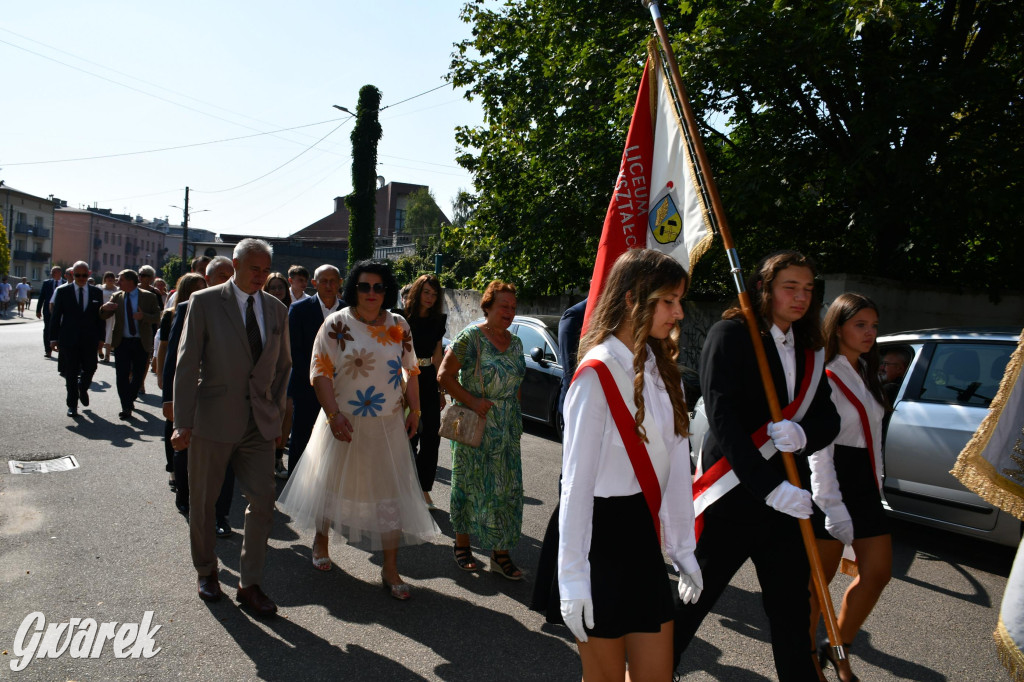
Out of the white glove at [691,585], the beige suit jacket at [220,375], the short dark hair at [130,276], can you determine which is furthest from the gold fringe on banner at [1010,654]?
the short dark hair at [130,276]

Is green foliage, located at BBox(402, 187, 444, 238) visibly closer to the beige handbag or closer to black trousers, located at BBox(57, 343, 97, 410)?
black trousers, located at BBox(57, 343, 97, 410)

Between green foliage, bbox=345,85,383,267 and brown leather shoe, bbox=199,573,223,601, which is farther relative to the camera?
green foliage, bbox=345,85,383,267

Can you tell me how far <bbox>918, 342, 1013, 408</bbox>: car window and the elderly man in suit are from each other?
930 centimetres

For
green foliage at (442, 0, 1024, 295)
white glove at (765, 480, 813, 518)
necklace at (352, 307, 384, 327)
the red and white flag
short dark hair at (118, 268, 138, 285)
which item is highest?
green foliage at (442, 0, 1024, 295)

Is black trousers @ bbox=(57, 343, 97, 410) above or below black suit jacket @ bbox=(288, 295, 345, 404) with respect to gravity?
below

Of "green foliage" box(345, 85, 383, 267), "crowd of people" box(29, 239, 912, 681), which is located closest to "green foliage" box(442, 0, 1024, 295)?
"crowd of people" box(29, 239, 912, 681)

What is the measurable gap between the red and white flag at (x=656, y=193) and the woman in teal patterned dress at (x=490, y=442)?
53.1 inches

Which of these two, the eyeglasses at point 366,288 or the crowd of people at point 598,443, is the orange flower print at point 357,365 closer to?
the crowd of people at point 598,443

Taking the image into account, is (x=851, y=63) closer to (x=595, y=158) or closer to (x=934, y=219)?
(x=934, y=219)

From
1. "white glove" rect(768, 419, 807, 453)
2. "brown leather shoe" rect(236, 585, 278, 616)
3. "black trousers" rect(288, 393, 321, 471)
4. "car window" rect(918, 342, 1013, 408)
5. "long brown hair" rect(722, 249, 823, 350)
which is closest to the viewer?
"white glove" rect(768, 419, 807, 453)

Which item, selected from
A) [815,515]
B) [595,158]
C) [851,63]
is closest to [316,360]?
[815,515]

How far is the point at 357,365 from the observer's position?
4.88 metres

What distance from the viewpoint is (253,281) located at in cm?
456

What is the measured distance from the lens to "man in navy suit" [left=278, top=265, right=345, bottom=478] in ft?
20.0
